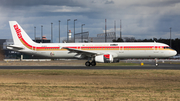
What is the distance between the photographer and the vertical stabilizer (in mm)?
44000

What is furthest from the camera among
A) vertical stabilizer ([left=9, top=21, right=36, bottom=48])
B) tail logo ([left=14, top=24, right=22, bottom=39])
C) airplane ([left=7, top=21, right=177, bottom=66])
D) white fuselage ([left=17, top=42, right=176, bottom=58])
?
tail logo ([left=14, top=24, right=22, bottom=39])

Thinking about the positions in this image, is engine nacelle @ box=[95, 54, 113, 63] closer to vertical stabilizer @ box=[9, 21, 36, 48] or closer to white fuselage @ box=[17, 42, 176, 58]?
white fuselage @ box=[17, 42, 176, 58]

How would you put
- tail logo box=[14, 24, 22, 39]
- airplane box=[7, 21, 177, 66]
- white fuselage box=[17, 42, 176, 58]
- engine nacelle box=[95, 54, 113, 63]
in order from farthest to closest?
tail logo box=[14, 24, 22, 39], white fuselage box=[17, 42, 176, 58], airplane box=[7, 21, 177, 66], engine nacelle box=[95, 54, 113, 63]

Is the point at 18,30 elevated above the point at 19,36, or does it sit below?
above

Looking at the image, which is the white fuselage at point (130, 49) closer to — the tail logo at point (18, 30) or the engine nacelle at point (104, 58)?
the engine nacelle at point (104, 58)

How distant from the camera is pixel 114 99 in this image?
12.0 m

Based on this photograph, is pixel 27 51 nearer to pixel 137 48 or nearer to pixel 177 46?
pixel 137 48

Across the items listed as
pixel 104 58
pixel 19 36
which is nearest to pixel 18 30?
pixel 19 36

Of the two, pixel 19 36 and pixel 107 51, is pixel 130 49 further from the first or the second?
pixel 19 36

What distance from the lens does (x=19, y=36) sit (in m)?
44.2

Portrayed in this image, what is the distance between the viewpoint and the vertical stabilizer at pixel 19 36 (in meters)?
44.0

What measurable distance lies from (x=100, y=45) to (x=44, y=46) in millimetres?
10126

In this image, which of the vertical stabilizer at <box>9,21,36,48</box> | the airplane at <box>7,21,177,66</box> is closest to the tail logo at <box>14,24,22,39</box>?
the vertical stabilizer at <box>9,21,36,48</box>

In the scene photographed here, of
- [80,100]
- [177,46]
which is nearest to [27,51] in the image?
[80,100]
